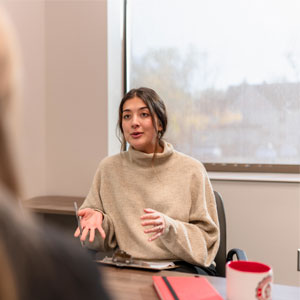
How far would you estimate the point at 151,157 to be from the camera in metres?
1.79

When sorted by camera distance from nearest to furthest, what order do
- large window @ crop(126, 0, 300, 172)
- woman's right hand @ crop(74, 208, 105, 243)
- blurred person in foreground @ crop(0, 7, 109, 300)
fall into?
blurred person in foreground @ crop(0, 7, 109, 300), woman's right hand @ crop(74, 208, 105, 243), large window @ crop(126, 0, 300, 172)

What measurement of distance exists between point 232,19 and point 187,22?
1.04ft

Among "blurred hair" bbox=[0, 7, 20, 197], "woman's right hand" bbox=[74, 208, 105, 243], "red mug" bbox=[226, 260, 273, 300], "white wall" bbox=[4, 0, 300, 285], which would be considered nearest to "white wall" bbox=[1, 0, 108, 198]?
"white wall" bbox=[4, 0, 300, 285]

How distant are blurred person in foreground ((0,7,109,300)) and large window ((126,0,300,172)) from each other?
2.36 m

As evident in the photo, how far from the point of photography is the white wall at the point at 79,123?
93.4 inches

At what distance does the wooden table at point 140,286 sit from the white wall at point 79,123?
1365mm

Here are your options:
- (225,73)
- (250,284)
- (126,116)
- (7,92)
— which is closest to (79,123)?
(126,116)

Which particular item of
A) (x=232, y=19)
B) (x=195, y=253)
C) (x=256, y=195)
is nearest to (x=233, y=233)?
(x=256, y=195)

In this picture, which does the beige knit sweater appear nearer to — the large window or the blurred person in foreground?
the large window

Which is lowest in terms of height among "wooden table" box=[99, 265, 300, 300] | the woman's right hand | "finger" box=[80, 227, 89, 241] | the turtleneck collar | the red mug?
"wooden table" box=[99, 265, 300, 300]

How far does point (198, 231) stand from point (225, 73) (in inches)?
54.6

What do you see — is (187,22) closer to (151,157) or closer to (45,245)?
(151,157)

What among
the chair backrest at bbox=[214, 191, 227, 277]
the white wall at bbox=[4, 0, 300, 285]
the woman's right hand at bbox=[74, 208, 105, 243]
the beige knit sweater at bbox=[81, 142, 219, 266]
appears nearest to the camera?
the woman's right hand at bbox=[74, 208, 105, 243]

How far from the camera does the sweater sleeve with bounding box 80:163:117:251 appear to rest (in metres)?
1.65
